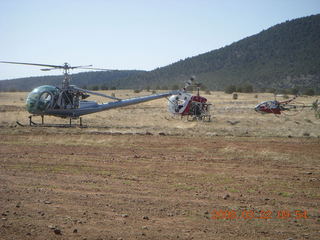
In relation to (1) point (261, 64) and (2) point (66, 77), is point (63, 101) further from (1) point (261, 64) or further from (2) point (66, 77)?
(1) point (261, 64)

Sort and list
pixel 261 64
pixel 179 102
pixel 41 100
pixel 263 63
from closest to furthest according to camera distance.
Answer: pixel 41 100, pixel 179 102, pixel 263 63, pixel 261 64

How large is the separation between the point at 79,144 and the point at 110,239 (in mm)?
9864

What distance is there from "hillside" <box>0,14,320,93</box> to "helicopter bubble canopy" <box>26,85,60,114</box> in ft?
199

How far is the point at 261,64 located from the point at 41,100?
74.3 metres

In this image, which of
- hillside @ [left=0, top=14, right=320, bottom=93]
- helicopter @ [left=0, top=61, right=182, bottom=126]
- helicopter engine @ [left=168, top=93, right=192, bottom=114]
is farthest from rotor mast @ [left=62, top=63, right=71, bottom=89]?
hillside @ [left=0, top=14, right=320, bottom=93]

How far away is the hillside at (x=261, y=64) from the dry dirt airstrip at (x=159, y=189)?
64701mm

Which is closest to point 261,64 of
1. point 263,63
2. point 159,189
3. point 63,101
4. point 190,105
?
point 263,63

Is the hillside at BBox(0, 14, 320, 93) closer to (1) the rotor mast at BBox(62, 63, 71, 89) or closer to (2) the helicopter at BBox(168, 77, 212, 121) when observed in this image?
(2) the helicopter at BBox(168, 77, 212, 121)

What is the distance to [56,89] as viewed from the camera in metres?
21.5

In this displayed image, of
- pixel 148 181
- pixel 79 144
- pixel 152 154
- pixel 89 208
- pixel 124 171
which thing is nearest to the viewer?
pixel 89 208

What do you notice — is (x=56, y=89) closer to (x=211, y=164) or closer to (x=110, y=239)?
(x=211, y=164)

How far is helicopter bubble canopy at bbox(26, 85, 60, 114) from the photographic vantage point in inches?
823

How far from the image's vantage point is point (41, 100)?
68.6 ft

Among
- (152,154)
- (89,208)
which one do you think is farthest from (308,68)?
(89,208)
